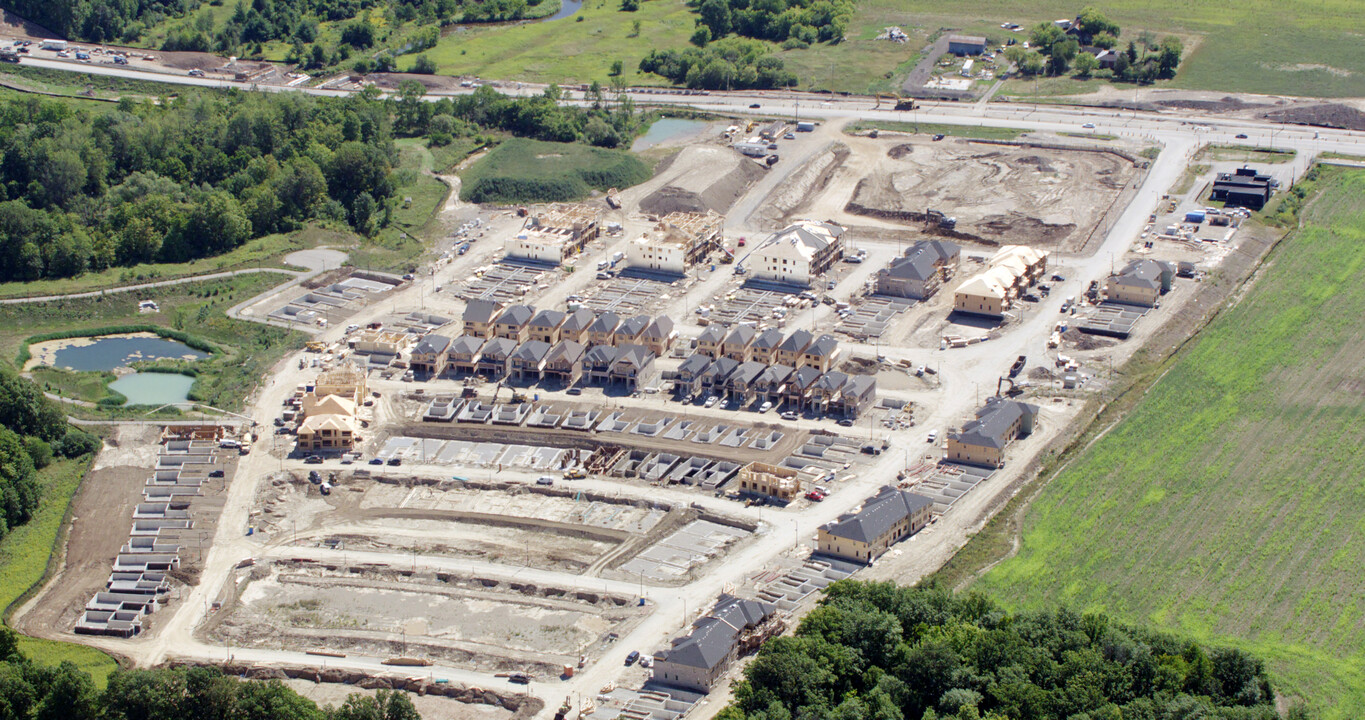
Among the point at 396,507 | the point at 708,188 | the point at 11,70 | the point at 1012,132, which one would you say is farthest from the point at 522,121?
the point at 396,507

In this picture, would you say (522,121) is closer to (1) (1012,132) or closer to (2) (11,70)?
(1) (1012,132)

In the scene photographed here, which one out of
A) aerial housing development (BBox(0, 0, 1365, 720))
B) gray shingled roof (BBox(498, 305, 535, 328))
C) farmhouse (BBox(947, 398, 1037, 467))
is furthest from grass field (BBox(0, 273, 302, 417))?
farmhouse (BBox(947, 398, 1037, 467))

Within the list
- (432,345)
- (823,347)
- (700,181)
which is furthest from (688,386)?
(700,181)

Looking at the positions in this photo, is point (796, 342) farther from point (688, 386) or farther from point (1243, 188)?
point (1243, 188)

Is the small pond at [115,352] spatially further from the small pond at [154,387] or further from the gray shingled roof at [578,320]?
the gray shingled roof at [578,320]

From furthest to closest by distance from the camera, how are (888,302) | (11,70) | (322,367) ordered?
(11,70) → (888,302) → (322,367)

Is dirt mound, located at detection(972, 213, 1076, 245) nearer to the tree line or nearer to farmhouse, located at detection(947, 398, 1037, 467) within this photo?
farmhouse, located at detection(947, 398, 1037, 467)
